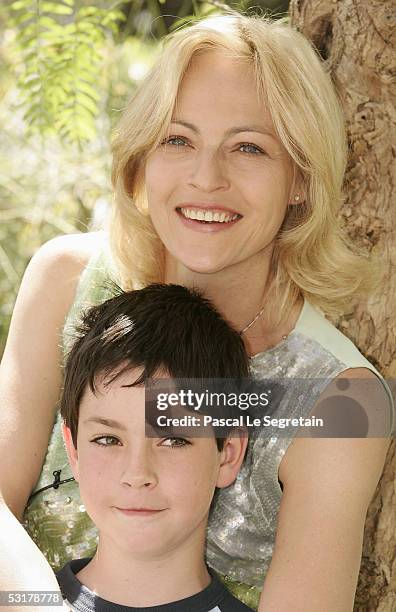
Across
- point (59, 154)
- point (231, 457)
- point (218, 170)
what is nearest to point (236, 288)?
point (218, 170)

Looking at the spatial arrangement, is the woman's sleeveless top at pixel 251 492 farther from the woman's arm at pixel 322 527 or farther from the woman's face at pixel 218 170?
the woman's face at pixel 218 170

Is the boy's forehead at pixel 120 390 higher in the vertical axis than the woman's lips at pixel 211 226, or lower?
lower

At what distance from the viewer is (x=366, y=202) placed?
2.07 meters

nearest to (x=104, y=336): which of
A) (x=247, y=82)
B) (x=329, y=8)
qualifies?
(x=247, y=82)

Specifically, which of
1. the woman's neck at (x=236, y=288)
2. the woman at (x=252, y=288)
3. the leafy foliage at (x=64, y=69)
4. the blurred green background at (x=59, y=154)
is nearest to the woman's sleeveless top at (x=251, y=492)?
the woman at (x=252, y=288)

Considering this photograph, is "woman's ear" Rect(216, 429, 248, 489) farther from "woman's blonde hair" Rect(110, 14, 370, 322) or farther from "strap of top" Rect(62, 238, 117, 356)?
"strap of top" Rect(62, 238, 117, 356)

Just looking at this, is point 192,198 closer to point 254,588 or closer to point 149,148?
point 149,148

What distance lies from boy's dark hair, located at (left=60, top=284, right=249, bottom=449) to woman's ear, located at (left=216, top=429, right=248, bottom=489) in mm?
37

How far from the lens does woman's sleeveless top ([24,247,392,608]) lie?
1.87m

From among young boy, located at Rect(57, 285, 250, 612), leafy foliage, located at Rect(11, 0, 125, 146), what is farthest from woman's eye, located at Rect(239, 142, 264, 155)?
leafy foliage, located at Rect(11, 0, 125, 146)

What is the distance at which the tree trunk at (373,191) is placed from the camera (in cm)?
204

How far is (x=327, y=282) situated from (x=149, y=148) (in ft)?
1.47

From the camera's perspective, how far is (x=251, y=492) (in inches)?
75.2

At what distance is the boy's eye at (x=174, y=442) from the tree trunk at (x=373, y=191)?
0.54 m
